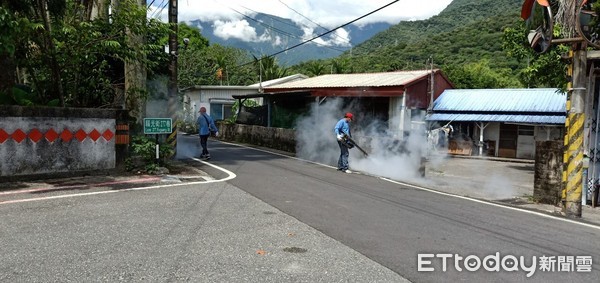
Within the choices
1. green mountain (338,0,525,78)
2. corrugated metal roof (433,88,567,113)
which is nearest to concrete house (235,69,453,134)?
corrugated metal roof (433,88,567,113)

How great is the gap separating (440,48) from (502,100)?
41.2 m

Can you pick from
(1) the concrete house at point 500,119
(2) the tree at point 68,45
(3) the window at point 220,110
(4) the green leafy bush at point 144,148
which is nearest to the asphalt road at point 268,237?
(4) the green leafy bush at point 144,148

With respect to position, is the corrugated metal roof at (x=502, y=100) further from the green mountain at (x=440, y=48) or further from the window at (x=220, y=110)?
the green mountain at (x=440, y=48)

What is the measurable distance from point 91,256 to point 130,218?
5.54 ft

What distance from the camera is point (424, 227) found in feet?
21.2

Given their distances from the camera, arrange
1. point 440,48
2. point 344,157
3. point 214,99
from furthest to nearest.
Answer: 1. point 440,48
2. point 214,99
3. point 344,157

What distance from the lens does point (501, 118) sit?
24406 millimetres

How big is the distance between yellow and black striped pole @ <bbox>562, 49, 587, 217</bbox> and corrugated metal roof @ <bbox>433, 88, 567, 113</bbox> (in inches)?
625

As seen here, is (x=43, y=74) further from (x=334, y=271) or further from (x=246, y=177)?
(x=334, y=271)

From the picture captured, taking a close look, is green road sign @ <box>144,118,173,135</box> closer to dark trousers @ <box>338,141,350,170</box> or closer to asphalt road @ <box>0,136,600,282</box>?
asphalt road @ <box>0,136,600,282</box>

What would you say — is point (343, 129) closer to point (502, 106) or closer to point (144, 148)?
point (144, 148)

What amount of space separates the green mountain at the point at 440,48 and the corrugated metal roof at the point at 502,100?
66.4 feet

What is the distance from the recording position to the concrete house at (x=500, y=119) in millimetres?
23688

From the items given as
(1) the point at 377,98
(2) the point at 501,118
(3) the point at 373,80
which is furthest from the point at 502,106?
(3) the point at 373,80
